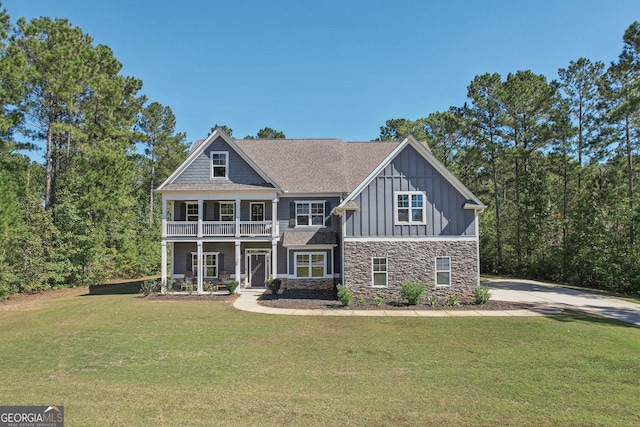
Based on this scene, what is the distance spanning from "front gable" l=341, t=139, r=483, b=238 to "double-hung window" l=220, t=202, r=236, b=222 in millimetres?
8628

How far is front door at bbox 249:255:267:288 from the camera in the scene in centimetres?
2323

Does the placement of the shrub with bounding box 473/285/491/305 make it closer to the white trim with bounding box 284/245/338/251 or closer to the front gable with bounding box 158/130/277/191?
the white trim with bounding box 284/245/338/251

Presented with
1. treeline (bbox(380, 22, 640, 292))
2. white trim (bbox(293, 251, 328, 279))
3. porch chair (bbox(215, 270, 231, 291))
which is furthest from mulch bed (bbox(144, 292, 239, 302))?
treeline (bbox(380, 22, 640, 292))

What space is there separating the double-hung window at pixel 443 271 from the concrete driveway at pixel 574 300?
9.85ft

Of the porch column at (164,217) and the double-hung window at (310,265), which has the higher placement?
the porch column at (164,217)

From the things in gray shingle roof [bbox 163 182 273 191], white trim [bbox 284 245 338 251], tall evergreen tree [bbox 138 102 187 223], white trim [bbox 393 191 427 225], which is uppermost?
tall evergreen tree [bbox 138 102 187 223]

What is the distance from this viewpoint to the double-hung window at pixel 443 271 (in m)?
17.4

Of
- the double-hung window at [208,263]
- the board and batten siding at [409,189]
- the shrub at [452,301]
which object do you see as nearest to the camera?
Result: the shrub at [452,301]

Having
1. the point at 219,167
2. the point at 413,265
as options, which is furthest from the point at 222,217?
the point at 413,265

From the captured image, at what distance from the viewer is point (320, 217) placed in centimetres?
2264

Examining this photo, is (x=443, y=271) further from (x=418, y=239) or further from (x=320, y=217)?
(x=320, y=217)

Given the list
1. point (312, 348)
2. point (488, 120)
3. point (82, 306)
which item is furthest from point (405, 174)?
point (488, 120)

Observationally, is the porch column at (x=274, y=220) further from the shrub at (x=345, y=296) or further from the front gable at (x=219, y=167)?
the shrub at (x=345, y=296)

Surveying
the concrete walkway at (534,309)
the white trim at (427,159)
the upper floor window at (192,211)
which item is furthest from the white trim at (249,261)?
the white trim at (427,159)
